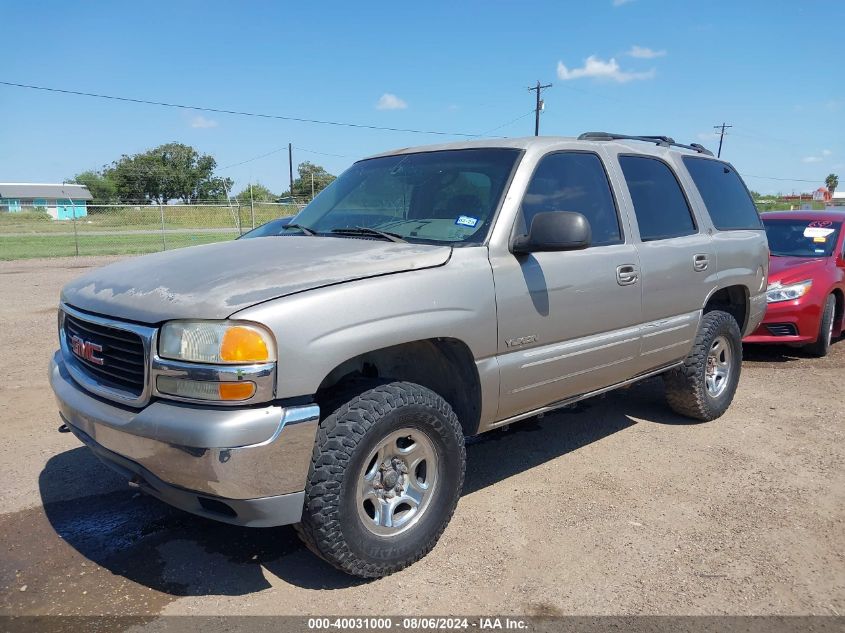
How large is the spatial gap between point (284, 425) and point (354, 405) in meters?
0.35

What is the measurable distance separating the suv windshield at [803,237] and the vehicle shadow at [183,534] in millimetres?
4678

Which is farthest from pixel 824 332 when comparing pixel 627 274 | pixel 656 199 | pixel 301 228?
pixel 301 228

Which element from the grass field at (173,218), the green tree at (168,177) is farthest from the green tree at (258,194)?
the grass field at (173,218)

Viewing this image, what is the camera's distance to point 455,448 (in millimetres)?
3125

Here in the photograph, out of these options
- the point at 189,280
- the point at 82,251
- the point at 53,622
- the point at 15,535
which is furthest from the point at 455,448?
the point at 82,251

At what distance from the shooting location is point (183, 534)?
341cm

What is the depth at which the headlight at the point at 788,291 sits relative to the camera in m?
7.08

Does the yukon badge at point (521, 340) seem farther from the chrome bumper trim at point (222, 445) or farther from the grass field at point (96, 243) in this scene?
the grass field at point (96, 243)

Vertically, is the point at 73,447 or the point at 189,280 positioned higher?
the point at 189,280

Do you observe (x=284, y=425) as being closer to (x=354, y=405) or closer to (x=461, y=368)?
(x=354, y=405)

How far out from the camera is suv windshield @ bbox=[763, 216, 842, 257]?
7754 mm

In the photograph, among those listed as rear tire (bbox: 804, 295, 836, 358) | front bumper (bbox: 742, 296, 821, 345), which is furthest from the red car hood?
rear tire (bbox: 804, 295, 836, 358)

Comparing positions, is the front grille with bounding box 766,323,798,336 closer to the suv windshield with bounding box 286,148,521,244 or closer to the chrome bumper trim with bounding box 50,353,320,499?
the suv windshield with bounding box 286,148,521,244

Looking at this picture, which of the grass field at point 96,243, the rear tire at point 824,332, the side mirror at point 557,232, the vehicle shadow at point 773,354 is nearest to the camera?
the side mirror at point 557,232
